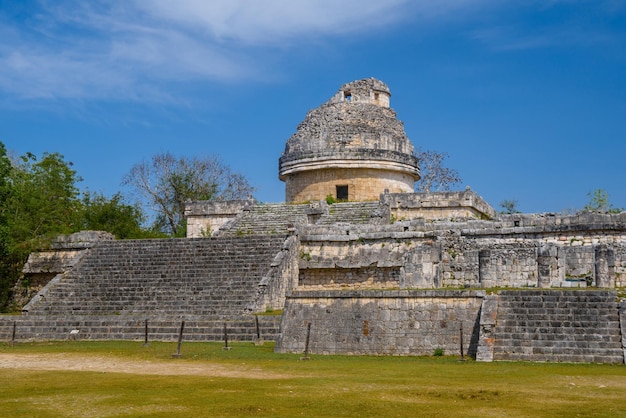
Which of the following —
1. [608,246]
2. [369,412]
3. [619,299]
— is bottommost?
[369,412]

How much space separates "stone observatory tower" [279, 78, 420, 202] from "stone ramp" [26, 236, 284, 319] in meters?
7.17

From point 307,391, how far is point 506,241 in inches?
539

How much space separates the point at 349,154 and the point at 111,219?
9.49 meters

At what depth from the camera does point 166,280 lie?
2448 cm

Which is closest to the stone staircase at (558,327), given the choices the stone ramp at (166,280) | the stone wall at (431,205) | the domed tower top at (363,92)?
the stone ramp at (166,280)

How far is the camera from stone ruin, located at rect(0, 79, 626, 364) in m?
16.6

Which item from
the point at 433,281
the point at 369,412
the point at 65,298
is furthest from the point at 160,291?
the point at 369,412

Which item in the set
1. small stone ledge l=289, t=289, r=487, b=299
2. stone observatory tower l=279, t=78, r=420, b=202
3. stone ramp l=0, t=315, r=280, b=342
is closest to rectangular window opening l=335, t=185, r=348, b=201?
stone observatory tower l=279, t=78, r=420, b=202

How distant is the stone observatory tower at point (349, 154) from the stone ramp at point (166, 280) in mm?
7174

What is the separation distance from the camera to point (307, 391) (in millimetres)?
11461

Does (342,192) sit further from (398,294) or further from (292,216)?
(398,294)

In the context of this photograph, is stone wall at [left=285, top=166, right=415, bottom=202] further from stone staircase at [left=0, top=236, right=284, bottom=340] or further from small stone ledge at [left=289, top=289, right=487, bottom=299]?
small stone ledge at [left=289, top=289, right=487, bottom=299]

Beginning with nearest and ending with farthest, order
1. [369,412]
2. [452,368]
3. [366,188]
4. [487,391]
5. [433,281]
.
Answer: [369,412]
[487,391]
[452,368]
[433,281]
[366,188]

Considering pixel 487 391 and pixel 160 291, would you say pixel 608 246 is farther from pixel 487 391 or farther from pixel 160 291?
pixel 160 291
